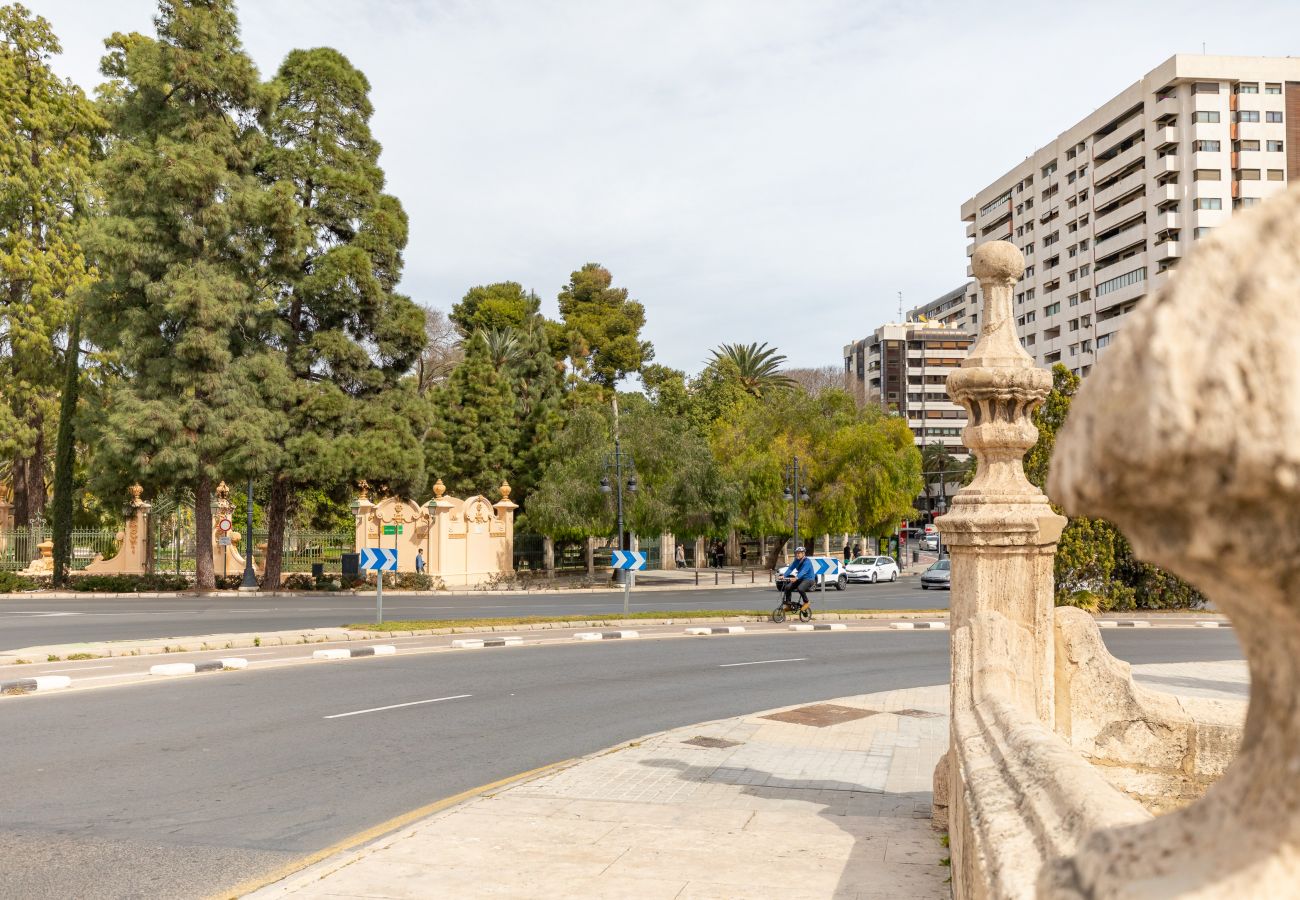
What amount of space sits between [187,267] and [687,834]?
34353 mm

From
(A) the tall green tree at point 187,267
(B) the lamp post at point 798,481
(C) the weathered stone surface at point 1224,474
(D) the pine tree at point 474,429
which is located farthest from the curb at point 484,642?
(D) the pine tree at point 474,429

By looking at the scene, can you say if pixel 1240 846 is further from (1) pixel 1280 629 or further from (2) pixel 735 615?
(2) pixel 735 615

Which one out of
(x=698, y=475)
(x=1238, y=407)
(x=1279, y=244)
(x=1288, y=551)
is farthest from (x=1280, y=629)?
(x=698, y=475)

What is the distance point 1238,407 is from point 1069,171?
85899 millimetres

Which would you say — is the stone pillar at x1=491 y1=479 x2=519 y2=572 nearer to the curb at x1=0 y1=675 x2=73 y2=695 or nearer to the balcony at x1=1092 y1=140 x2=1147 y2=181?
the curb at x1=0 y1=675 x2=73 y2=695

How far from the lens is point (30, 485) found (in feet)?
143

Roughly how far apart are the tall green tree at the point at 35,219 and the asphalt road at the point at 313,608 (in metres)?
12.6

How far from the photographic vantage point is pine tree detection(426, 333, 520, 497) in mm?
45938

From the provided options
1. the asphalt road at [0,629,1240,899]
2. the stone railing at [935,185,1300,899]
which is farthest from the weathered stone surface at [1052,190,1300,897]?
the asphalt road at [0,629,1240,899]

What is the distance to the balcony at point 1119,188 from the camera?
68.2 meters

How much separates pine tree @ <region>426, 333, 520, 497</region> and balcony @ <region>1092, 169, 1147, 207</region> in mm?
47660

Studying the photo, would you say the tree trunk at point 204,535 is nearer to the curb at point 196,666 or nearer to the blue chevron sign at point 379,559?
the blue chevron sign at point 379,559

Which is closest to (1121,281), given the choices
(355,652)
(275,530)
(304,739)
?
Result: (275,530)

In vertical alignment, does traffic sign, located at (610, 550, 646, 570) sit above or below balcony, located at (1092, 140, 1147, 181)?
below
